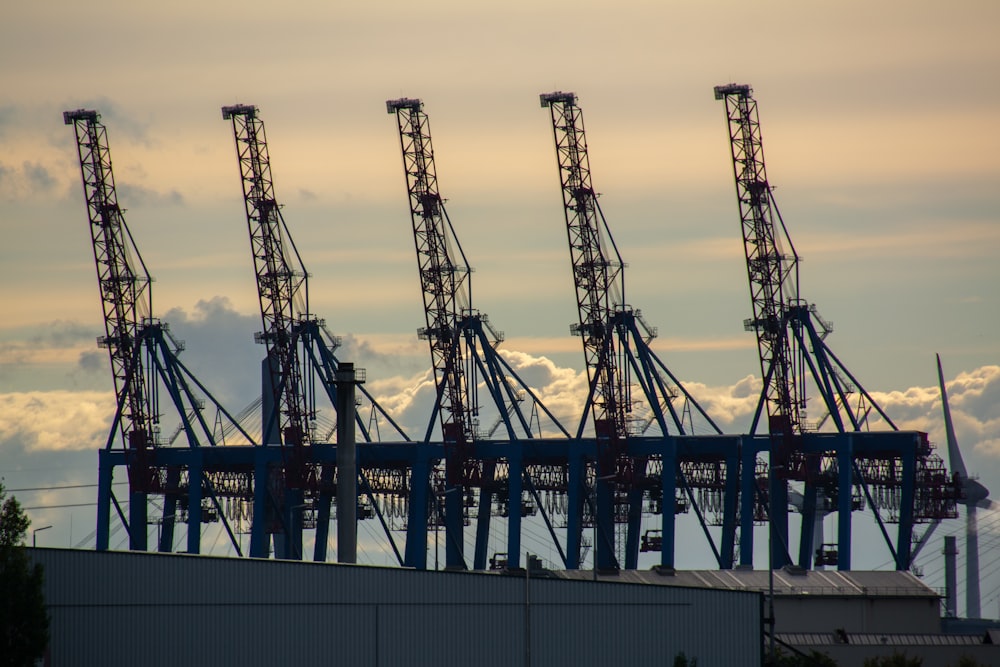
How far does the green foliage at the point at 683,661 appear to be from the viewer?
76.8 meters

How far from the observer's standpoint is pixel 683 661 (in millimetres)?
76688

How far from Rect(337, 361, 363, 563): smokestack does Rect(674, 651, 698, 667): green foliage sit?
3409 centimetres

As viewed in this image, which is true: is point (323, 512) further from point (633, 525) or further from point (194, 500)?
point (633, 525)

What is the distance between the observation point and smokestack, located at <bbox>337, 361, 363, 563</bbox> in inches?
4382

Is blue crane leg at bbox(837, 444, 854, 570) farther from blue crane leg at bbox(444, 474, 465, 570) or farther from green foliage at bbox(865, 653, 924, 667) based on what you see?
green foliage at bbox(865, 653, 924, 667)

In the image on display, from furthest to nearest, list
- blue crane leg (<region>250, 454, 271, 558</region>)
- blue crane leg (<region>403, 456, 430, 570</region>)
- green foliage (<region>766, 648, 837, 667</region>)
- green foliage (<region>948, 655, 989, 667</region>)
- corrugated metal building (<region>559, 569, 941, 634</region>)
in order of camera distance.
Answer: blue crane leg (<region>250, 454, 271, 558</region>) < blue crane leg (<region>403, 456, 430, 570</region>) < corrugated metal building (<region>559, 569, 941, 634</region>) < green foliage (<region>948, 655, 989, 667</region>) < green foliage (<region>766, 648, 837, 667</region>)

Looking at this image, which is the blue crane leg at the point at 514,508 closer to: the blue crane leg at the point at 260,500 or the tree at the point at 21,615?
the blue crane leg at the point at 260,500

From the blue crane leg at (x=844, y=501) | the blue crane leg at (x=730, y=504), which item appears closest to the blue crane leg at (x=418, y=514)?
the blue crane leg at (x=730, y=504)

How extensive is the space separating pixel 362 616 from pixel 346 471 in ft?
132

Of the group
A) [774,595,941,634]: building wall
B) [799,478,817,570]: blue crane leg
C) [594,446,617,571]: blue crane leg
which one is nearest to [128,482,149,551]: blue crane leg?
[594,446,617,571]: blue crane leg

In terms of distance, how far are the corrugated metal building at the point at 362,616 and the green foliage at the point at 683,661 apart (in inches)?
16.9

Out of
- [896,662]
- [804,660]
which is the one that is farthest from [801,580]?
[804,660]

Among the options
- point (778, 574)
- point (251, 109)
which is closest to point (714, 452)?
point (778, 574)

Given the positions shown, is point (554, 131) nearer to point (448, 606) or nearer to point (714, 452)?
point (714, 452)
